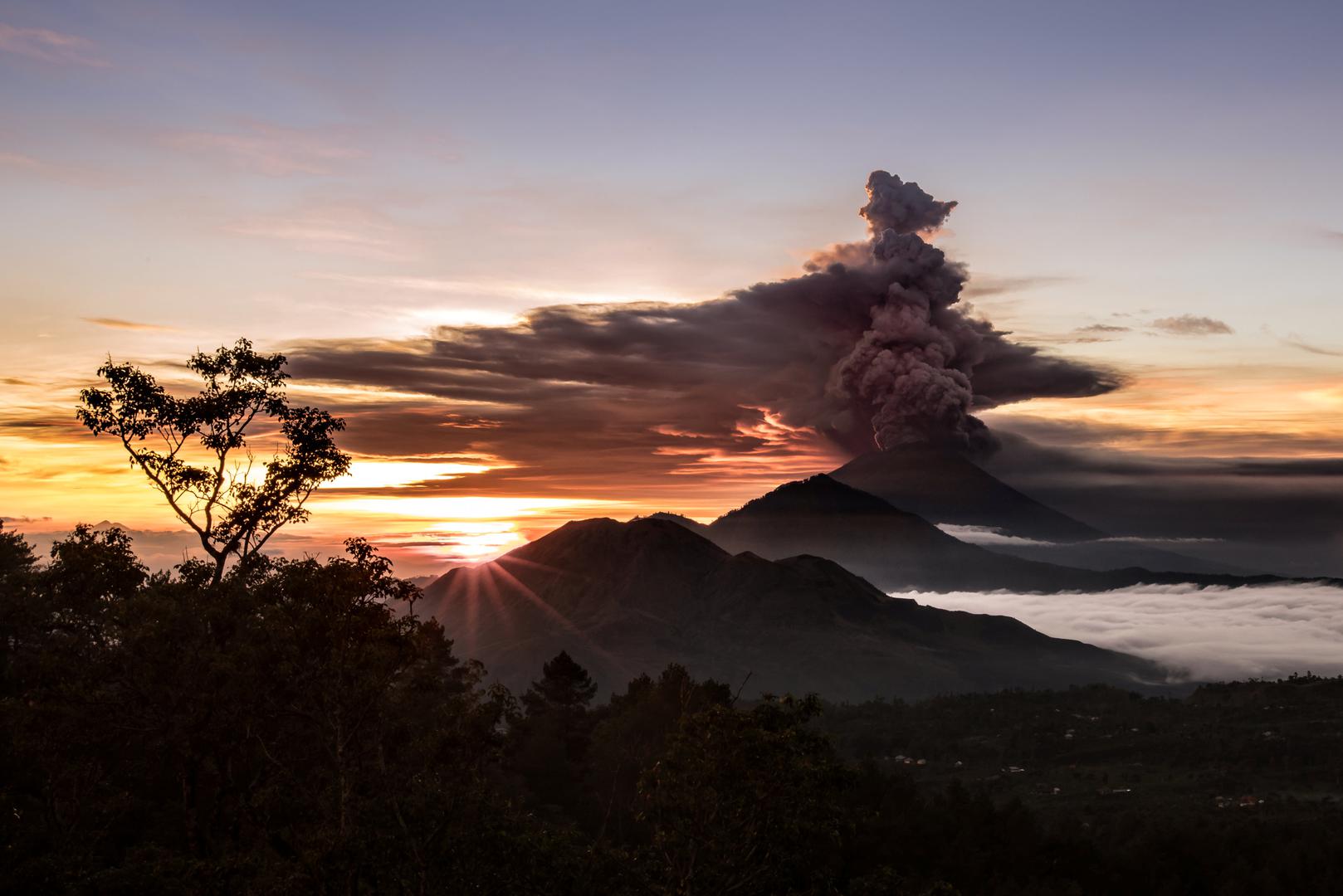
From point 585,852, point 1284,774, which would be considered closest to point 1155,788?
point 1284,774

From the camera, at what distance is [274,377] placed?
34.5 metres

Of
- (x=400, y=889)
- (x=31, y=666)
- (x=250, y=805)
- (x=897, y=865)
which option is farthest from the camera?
(x=897, y=865)

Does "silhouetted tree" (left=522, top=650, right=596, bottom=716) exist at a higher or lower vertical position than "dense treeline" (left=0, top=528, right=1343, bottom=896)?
lower

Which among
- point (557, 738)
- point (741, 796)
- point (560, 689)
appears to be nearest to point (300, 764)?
point (741, 796)

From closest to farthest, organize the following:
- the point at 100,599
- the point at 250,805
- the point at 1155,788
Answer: the point at 250,805
the point at 100,599
the point at 1155,788

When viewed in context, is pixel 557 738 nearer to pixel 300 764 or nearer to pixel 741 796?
pixel 300 764

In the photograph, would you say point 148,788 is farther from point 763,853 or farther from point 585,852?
point 763,853

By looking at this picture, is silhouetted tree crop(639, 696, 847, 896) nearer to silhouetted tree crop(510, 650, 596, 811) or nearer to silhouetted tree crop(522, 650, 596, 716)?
silhouetted tree crop(510, 650, 596, 811)

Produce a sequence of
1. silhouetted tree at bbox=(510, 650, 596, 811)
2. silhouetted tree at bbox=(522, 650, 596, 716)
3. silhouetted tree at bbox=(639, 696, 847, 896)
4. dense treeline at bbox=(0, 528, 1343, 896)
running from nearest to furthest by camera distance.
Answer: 1. silhouetted tree at bbox=(639, 696, 847, 896)
2. dense treeline at bbox=(0, 528, 1343, 896)
3. silhouetted tree at bbox=(510, 650, 596, 811)
4. silhouetted tree at bbox=(522, 650, 596, 716)

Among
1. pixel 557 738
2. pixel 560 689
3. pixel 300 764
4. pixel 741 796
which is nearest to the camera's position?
pixel 741 796

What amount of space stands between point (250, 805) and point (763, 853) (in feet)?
42.0

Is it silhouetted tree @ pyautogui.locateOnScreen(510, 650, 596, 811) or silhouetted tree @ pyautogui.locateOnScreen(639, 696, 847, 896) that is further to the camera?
silhouetted tree @ pyautogui.locateOnScreen(510, 650, 596, 811)

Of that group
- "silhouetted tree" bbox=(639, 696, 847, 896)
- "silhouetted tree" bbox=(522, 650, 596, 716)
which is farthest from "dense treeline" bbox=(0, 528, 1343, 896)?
"silhouetted tree" bbox=(522, 650, 596, 716)

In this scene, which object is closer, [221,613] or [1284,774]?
[221,613]
